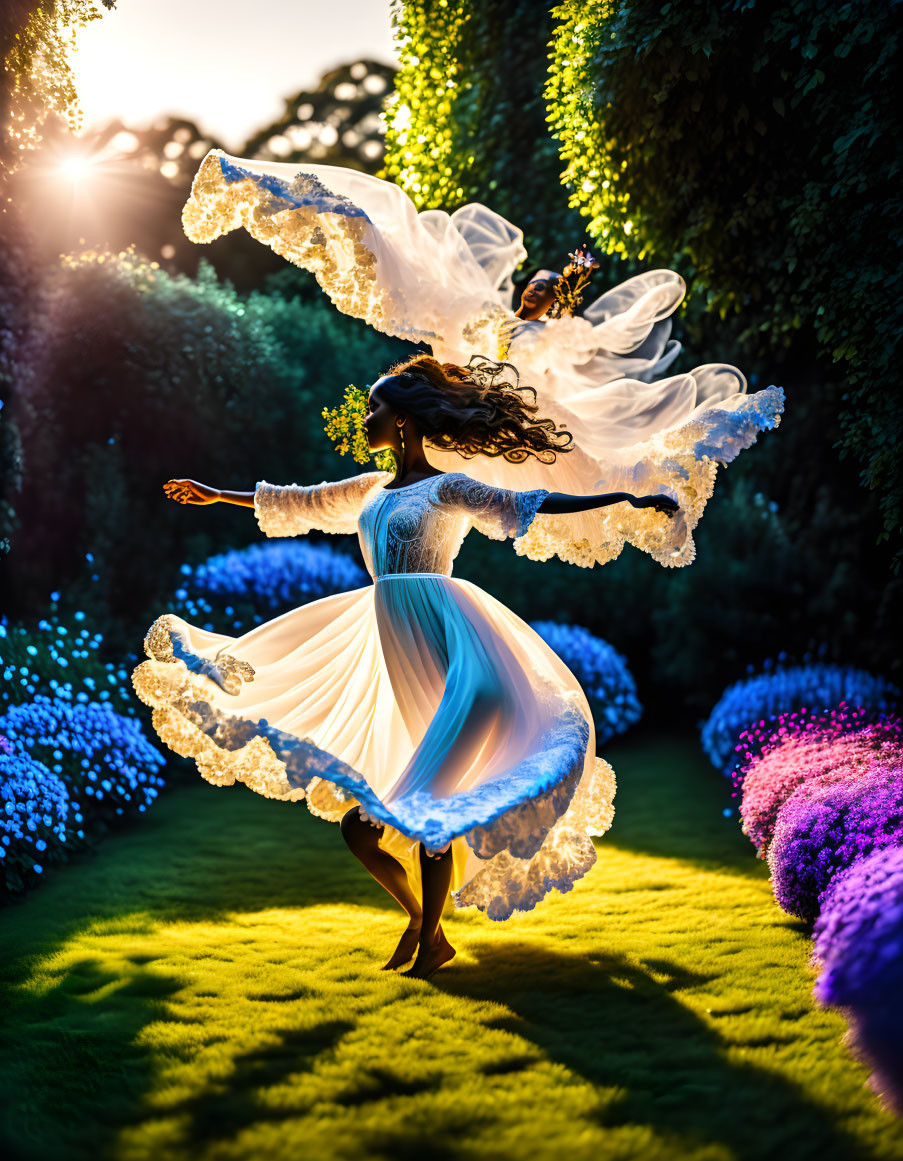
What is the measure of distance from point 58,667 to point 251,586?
2368 millimetres

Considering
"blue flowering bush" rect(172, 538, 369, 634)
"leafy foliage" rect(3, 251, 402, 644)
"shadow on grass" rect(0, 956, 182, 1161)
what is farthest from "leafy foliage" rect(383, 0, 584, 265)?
"shadow on grass" rect(0, 956, 182, 1161)

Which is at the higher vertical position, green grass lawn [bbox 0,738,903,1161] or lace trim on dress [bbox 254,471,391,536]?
lace trim on dress [bbox 254,471,391,536]

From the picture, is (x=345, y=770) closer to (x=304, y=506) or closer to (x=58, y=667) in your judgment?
(x=304, y=506)

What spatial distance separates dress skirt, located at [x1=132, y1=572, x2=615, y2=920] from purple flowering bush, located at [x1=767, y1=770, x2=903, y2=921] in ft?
3.12

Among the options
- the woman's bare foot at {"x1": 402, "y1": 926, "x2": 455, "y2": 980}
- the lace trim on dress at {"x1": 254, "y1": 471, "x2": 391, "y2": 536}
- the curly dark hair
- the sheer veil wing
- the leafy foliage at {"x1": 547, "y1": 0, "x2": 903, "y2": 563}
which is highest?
the leafy foliage at {"x1": 547, "y1": 0, "x2": 903, "y2": 563}

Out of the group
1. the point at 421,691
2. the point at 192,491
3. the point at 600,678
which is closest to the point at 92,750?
the point at 192,491

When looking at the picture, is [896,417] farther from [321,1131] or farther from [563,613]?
[563,613]

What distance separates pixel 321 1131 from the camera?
267 centimetres

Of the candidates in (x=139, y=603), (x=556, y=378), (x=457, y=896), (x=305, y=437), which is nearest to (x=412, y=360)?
(x=556, y=378)

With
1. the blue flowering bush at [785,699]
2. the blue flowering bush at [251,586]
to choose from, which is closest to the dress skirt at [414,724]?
the blue flowering bush at [785,699]

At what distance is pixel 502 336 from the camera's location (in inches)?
171

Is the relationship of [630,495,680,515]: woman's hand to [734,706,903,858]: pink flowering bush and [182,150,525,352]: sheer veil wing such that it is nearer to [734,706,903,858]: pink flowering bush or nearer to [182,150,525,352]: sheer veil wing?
[182,150,525,352]: sheer veil wing

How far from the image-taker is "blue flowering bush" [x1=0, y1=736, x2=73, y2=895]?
4992 millimetres

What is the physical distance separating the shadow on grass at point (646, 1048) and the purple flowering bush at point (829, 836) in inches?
30.7
